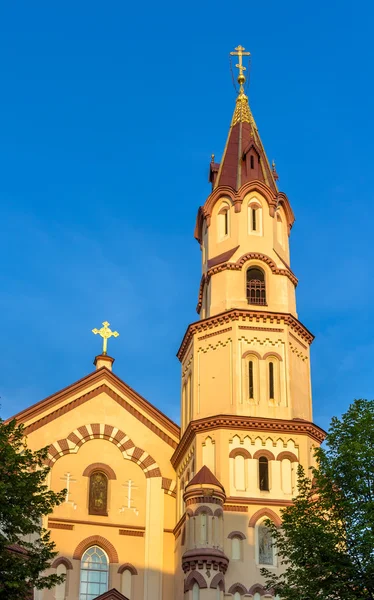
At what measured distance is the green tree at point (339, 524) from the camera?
2606cm

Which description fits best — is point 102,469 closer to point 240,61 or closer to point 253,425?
point 253,425

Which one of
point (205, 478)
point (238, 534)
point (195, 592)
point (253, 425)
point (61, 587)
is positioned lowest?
point (195, 592)

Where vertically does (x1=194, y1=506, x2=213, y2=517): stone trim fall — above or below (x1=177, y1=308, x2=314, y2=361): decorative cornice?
below

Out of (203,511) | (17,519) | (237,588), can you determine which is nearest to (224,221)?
(203,511)

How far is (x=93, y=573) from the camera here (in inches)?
1542

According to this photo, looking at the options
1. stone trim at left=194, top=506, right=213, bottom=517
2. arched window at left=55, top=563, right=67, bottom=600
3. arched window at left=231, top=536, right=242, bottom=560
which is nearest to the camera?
stone trim at left=194, top=506, right=213, bottom=517

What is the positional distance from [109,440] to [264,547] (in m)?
8.55

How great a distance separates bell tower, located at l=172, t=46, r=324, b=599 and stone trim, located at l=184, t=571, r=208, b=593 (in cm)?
3

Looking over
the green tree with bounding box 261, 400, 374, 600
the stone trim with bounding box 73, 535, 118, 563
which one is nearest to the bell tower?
the stone trim with bounding box 73, 535, 118, 563

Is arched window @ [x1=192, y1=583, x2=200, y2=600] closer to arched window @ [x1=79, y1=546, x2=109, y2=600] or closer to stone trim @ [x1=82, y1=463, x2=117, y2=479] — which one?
arched window @ [x1=79, y1=546, x2=109, y2=600]

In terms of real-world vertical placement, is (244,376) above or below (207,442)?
above

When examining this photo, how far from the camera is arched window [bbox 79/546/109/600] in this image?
38656 mm

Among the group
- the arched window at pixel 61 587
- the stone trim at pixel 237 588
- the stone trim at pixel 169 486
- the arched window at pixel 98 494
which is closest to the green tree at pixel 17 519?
the stone trim at pixel 237 588

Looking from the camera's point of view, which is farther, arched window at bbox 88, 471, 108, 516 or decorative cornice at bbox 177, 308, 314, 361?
decorative cornice at bbox 177, 308, 314, 361
